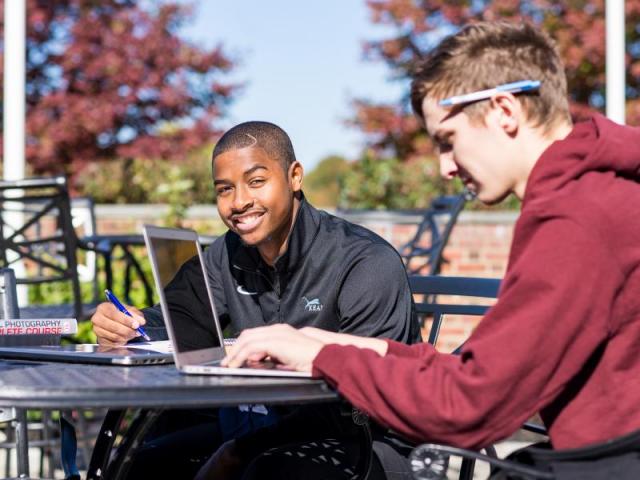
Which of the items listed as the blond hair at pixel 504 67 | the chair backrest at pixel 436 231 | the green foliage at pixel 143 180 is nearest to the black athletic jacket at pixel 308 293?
the blond hair at pixel 504 67

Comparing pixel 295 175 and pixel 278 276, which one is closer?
pixel 278 276

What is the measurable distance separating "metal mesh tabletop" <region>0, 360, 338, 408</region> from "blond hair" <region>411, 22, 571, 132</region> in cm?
57

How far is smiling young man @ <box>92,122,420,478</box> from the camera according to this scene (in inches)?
105

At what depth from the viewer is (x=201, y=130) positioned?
1461 centimetres

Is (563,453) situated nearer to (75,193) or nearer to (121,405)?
(121,405)

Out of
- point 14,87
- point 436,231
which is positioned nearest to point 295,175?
point 436,231

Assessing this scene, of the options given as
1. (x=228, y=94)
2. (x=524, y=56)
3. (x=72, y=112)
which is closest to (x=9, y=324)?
(x=524, y=56)

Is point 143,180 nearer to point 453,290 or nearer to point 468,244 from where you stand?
point 468,244

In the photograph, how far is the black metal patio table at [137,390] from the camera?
183 cm

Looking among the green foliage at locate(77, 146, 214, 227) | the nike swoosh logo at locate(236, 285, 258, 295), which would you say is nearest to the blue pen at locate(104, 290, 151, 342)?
the nike swoosh logo at locate(236, 285, 258, 295)

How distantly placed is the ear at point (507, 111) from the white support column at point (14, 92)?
604 cm

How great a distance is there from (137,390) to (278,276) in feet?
3.55

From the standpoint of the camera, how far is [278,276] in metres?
2.90

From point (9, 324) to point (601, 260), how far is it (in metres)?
1.46
